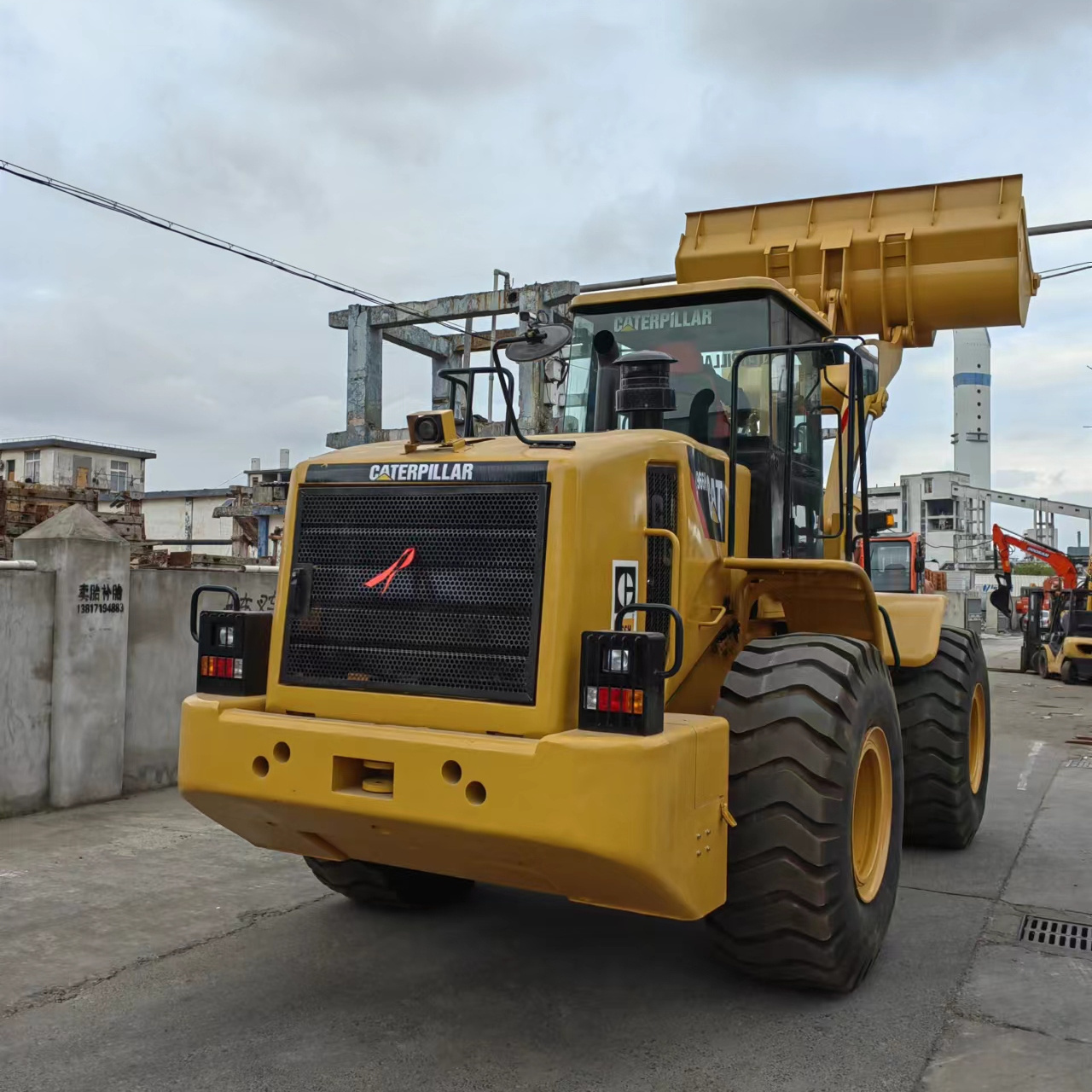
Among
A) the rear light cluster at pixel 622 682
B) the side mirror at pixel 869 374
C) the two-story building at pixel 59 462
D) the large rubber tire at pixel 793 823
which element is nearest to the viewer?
the rear light cluster at pixel 622 682

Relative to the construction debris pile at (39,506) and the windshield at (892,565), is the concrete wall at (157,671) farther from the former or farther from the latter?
the windshield at (892,565)

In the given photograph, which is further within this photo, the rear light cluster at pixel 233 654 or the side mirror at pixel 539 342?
the rear light cluster at pixel 233 654

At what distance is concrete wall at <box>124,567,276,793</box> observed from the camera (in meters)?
8.61

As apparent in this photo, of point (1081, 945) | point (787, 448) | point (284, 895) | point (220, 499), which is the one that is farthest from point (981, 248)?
point (220, 499)

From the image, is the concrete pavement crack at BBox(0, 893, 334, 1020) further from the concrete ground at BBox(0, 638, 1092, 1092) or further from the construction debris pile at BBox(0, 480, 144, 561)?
the construction debris pile at BBox(0, 480, 144, 561)

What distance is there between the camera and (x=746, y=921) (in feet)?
14.0

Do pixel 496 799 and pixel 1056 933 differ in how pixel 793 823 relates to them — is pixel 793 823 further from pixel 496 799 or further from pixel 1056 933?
pixel 1056 933

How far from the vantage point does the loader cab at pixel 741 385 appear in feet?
A: 17.7

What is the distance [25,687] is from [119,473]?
206 feet

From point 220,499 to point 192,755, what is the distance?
66360mm

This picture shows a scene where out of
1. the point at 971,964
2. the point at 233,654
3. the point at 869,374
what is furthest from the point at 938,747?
the point at 233,654

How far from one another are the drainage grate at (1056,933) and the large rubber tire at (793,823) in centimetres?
130

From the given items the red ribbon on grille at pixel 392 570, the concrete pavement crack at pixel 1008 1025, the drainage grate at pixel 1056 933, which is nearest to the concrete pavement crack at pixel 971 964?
the concrete pavement crack at pixel 1008 1025

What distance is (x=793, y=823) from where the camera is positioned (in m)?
4.18
